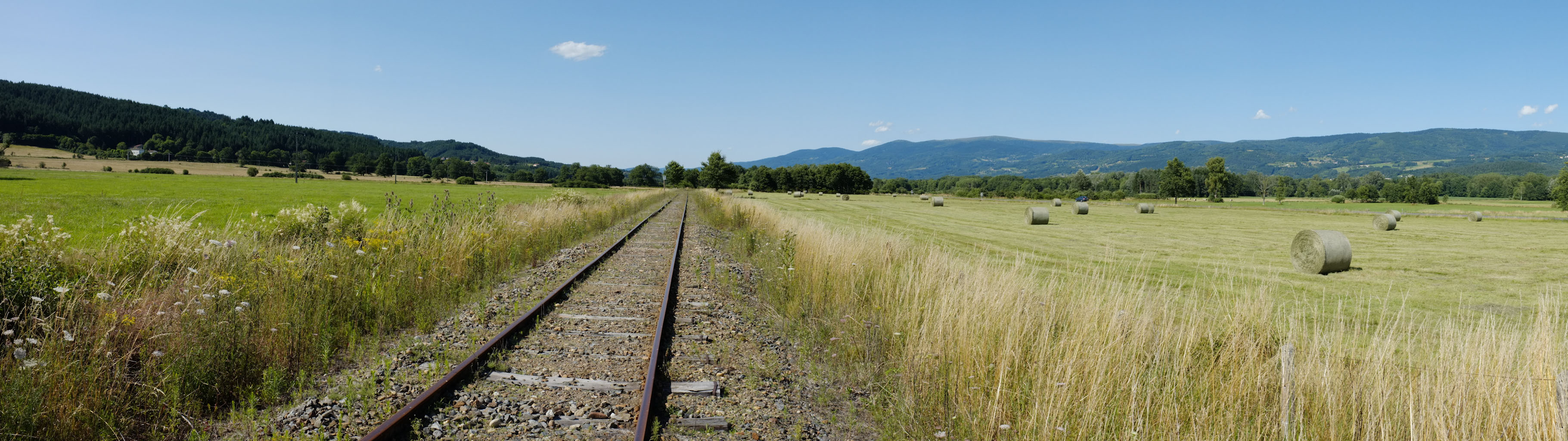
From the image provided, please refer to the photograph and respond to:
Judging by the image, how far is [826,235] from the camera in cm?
1166

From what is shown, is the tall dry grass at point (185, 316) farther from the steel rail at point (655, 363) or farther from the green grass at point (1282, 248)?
the green grass at point (1282, 248)

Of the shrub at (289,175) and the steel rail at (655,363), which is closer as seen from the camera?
the steel rail at (655,363)

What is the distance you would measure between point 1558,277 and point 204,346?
68.4 ft

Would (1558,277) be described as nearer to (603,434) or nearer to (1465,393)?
(1465,393)

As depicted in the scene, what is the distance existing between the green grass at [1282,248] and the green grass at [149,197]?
14308mm

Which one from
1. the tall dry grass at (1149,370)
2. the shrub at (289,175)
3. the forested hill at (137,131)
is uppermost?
the forested hill at (137,131)

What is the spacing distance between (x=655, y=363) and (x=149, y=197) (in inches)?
1474

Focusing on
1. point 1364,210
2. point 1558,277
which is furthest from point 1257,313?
point 1364,210

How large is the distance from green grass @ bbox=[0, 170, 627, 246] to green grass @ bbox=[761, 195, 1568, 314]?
46.9 feet

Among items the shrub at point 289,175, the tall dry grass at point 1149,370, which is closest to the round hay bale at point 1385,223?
the tall dry grass at point 1149,370

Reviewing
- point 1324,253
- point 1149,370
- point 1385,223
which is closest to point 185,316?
point 1149,370

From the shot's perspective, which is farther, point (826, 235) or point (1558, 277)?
point (1558, 277)

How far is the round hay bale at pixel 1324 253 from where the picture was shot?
13.9 metres

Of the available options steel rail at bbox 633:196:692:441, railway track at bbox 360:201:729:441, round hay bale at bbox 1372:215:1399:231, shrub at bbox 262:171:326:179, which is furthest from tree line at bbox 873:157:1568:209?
shrub at bbox 262:171:326:179
